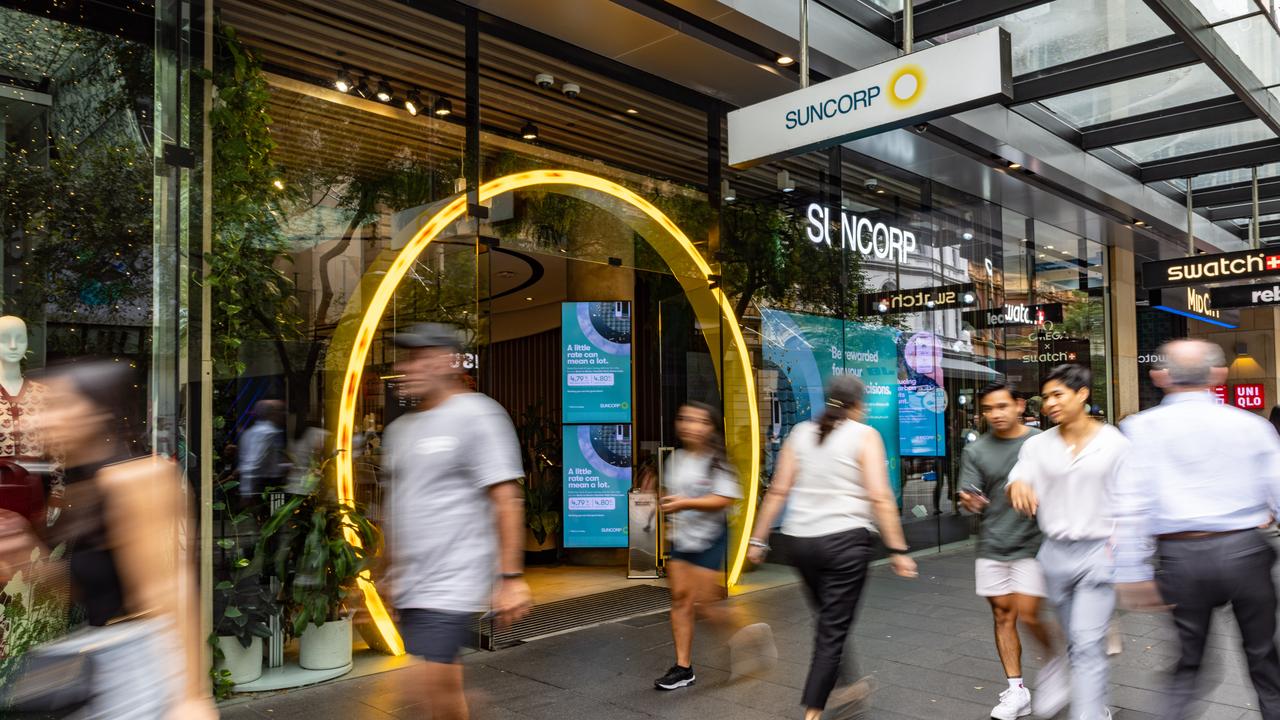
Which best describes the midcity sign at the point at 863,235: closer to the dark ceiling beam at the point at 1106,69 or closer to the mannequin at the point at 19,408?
the dark ceiling beam at the point at 1106,69

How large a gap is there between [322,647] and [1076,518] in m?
4.02

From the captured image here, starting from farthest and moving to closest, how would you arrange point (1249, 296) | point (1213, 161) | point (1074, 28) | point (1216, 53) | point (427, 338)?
point (1249, 296)
point (1213, 161)
point (1074, 28)
point (1216, 53)
point (427, 338)

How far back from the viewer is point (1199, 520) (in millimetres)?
3258

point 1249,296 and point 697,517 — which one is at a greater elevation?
point 1249,296

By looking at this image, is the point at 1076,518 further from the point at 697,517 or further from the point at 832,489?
the point at 697,517

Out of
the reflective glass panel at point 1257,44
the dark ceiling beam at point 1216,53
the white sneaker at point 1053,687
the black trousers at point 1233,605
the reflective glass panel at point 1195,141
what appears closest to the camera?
the black trousers at point 1233,605

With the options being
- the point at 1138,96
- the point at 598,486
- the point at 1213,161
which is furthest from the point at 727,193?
the point at 1213,161

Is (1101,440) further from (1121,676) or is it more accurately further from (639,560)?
(639,560)

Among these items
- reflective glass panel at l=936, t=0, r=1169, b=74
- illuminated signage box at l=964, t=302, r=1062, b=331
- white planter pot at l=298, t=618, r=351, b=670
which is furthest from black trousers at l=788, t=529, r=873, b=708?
illuminated signage box at l=964, t=302, r=1062, b=331

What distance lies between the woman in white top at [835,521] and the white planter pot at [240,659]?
298 cm

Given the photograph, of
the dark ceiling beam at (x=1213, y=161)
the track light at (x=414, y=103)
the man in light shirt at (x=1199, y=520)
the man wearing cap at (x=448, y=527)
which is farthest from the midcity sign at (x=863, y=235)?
the man wearing cap at (x=448, y=527)

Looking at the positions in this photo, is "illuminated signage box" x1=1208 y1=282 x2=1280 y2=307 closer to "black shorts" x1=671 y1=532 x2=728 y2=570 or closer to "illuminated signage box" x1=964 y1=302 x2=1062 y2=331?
"illuminated signage box" x1=964 y1=302 x2=1062 y2=331

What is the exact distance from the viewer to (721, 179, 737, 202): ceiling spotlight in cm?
789

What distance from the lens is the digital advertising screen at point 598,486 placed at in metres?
8.72
